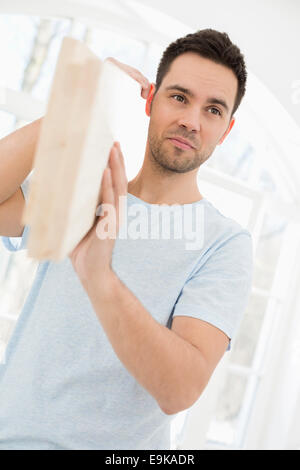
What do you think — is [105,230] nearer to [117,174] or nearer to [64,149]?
[117,174]

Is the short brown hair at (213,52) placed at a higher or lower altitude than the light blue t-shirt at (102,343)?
higher

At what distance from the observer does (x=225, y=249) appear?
1.05m

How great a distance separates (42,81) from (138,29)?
0.62 metres

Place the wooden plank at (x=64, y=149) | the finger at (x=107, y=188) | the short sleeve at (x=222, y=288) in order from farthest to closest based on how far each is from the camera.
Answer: the short sleeve at (x=222, y=288) < the finger at (x=107, y=188) < the wooden plank at (x=64, y=149)

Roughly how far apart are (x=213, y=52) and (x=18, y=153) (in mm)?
518

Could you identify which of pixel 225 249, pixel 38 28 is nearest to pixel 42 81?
pixel 38 28

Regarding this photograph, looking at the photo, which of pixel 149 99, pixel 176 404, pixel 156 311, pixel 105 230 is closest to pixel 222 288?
pixel 156 311

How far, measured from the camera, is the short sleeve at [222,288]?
930mm

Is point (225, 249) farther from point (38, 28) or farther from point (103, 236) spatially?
point (38, 28)

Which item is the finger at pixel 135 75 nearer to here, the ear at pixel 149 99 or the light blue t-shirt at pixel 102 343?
the ear at pixel 149 99

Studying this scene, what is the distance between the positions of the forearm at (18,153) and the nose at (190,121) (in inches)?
12.1

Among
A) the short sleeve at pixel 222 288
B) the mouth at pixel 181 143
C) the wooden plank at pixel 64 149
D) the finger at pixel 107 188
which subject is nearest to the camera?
the wooden plank at pixel 64 149

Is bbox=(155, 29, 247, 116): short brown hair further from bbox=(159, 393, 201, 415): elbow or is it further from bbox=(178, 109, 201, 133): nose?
bbox=(159, 393, 201, 415): elbow

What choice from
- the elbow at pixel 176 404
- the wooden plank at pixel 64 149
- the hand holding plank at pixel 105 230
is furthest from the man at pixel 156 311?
the wooden plank at pixel 64 149
